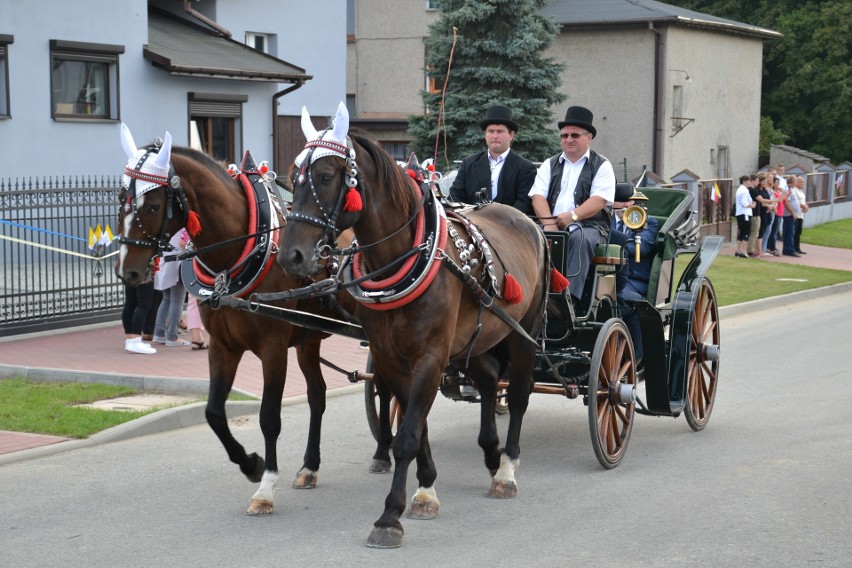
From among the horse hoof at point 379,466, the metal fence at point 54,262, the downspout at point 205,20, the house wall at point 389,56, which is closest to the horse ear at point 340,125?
the horse hoof at point 379,466

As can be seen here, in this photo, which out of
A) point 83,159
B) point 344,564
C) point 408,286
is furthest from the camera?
point 83,159

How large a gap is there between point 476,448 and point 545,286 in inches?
60.9

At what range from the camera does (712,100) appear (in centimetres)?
3622

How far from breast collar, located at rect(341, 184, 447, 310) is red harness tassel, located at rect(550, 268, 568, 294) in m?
1.58

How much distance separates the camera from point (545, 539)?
6.05 meters

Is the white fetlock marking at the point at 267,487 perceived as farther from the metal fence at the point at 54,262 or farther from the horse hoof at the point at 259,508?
the metal fence at the point at 54,262

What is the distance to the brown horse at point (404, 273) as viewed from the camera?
222 inches

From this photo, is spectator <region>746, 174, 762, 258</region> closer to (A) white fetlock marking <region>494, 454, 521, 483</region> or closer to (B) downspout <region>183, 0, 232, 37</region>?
(B) downspout <region>183, 0, 232, 37</region>

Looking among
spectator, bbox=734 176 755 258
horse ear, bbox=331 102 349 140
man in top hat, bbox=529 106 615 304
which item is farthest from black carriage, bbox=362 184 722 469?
spectator, bbox=734 176 755 258

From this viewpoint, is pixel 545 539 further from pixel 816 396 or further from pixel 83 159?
pixel 83 159

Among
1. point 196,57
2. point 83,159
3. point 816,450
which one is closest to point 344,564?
point 816,450

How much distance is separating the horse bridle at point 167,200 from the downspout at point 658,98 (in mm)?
28283

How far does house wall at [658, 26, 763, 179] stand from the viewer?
3372cm

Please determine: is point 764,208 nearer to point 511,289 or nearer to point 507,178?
point 507,178
